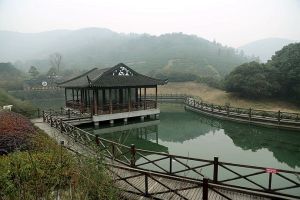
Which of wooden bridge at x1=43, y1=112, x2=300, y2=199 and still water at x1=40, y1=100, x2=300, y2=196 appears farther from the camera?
still water at x1=40, y1=100, x2=300, y2=196

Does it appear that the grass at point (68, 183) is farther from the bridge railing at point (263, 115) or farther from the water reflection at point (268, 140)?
the bridge railing at point (263, 115)

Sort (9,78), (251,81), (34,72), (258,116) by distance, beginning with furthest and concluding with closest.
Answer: (34,72)
(9,78)
(251,81)
(258,116)

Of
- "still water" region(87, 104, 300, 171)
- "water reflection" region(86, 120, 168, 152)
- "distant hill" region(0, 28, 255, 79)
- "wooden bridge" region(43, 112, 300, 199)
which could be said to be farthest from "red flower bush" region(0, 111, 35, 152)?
"distant hill" region(0, 28, 255, 79)

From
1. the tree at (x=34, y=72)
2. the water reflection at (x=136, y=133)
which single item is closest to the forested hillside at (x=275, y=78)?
the water reflection at (x=136, y=133)

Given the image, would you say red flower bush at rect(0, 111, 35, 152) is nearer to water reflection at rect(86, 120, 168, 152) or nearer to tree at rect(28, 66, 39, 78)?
water reflection at rect(86, 120, 168, 152)

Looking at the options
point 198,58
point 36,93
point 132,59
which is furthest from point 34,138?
point 132,59

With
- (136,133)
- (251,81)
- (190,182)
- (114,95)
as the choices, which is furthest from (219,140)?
(251,81)

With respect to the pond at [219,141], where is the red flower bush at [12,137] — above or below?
above

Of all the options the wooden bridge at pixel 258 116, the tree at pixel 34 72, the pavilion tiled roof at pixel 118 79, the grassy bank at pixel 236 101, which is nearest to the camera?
the wooden bridge at pixel 258 116

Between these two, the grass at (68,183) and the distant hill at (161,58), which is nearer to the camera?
the grass at (68,183)

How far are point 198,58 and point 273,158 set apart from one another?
93454 millimetres

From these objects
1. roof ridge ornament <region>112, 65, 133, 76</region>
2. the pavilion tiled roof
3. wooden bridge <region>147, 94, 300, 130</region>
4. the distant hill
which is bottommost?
wooden bridge <region>147, 94, 300, 130</region>

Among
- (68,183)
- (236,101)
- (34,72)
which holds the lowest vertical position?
(236,101)

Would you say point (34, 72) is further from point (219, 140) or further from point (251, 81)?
point (219, 140)
